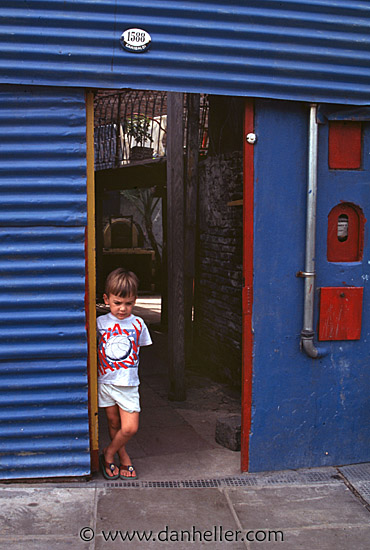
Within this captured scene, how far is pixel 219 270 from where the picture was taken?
7.18 meters

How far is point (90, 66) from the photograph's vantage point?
3.83 m

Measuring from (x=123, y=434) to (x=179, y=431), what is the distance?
135cm

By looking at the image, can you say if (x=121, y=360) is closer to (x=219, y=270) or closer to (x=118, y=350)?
(x=118, y=350)

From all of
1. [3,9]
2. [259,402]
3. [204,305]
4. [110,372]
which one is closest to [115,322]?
[110,372]

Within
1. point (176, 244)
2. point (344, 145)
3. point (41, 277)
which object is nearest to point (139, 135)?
point (176, 244)

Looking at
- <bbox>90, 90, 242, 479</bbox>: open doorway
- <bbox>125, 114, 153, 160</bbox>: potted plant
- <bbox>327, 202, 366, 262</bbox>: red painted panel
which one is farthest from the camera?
<bbox>125, 114, 153, 160</bbox>: potted plant

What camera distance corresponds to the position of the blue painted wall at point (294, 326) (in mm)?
4184

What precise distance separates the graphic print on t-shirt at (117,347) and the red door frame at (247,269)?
0.83 m

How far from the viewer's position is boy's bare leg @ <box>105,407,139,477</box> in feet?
13.4

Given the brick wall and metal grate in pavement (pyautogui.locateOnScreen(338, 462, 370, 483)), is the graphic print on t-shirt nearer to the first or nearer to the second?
metal grate in pavement (pyautogui.locateOnScreen(338, 462, 370, 483))

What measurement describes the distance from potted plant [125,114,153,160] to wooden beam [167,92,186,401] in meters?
3.57

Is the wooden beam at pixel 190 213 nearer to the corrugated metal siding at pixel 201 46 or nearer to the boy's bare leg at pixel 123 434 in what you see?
the corrugated metal siding at pixel 201 46

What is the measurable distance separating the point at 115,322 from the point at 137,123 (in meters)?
7.02

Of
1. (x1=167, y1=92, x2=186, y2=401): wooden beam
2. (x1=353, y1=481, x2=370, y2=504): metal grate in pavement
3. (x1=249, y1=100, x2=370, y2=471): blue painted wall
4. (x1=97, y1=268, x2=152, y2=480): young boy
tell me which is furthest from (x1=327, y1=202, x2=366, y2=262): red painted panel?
(x1=167, y1=92, x2=186, y2=401): wooden beam
